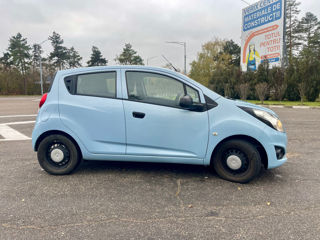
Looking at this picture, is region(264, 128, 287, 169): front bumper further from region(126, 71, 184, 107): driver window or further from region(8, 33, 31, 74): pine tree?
region(8, 33, 31, 74): pine tree

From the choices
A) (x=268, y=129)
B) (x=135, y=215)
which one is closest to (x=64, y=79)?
(x=135, y=215)

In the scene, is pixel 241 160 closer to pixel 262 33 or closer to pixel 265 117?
pixel 265 117

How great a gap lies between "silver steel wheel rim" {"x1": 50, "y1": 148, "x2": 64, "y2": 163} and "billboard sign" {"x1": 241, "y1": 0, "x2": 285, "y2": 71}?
23544 mm

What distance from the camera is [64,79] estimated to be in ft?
12.6

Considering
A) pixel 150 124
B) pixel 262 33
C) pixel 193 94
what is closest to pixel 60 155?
pixel 150 124

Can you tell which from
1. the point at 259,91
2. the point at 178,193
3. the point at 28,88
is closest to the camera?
the point at 178,193

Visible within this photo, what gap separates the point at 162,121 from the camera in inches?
137

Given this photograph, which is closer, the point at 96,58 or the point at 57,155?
the point at 57,155

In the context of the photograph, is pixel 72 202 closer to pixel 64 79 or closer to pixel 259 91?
pixel 64 79

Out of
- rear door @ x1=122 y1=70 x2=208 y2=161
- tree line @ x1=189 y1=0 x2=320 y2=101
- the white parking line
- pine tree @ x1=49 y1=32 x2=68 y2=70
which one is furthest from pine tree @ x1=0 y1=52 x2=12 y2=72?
rear door @ x1=122 y1=70 x2=208 y2=161

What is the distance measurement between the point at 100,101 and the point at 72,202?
1.44m

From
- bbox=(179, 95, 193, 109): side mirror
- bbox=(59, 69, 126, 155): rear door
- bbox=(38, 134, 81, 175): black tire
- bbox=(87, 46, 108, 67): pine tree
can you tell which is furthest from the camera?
bbox=(87, 46, 108, 67): pine tree

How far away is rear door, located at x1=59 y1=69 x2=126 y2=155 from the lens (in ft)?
11.8

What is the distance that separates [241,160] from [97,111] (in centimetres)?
218
